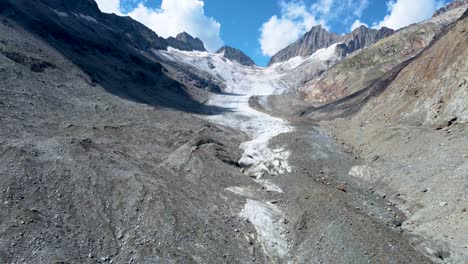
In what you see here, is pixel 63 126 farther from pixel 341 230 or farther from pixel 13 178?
pixel 341 230

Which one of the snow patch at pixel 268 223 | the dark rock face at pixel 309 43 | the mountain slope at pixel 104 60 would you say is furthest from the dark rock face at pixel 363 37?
the snow patch at pixel 268 223

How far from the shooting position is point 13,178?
15.6 m

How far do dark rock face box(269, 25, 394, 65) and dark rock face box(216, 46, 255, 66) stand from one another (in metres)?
14.1

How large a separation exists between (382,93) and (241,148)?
1602cm

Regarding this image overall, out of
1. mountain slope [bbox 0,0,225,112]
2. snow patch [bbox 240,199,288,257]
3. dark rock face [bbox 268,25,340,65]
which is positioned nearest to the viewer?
snow patch [bbox 240,199,288,257]

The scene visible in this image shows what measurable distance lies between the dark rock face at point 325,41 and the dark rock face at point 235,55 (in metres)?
14.1

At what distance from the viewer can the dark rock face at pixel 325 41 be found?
155 meters

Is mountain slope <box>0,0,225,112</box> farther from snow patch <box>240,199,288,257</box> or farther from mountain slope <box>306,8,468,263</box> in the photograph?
snow patch <box>240,199,288,257</box>

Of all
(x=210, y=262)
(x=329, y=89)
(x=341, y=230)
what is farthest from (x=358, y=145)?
(x=329, y=89)

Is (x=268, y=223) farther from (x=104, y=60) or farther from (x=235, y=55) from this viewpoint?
(x=235, y=55)

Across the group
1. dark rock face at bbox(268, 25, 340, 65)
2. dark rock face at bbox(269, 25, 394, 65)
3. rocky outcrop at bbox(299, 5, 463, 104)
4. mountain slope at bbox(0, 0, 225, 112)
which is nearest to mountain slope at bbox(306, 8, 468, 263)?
mountain slope at bbox(0, 0, 225, 112)

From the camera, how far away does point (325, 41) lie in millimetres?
182375

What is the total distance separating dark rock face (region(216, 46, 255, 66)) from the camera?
19212 centimetres

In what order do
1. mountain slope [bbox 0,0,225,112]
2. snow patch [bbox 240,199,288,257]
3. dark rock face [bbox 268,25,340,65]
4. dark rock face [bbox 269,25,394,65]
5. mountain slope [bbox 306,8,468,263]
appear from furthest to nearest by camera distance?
dark rock face [bbox 268,25,340,65] → dark rock face [bbox 269,25,394,65] → mountain slope [bbox 0,0,225,112] → snow patch [bbox 240,199,288,257] → mountain slope [bbox 306,8,468,263]
